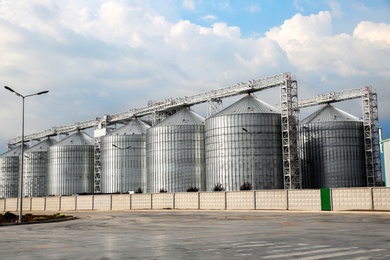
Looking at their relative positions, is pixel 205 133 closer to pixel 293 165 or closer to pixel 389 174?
pixel 293 165

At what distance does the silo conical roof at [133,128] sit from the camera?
113 metres

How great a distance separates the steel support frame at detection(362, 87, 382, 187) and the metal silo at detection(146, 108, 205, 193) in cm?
3040

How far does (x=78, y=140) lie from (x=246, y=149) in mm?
54059

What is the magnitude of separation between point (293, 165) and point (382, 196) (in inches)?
1432

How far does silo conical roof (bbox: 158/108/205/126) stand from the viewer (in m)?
99.4

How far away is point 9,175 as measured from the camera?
14162 cm

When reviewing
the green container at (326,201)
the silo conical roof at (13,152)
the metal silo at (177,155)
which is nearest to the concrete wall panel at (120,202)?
the metal silo at (177,155)

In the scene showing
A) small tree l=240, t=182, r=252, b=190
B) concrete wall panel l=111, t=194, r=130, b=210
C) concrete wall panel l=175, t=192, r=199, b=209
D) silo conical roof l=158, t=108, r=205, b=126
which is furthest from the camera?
silo conical roof l=158, t=108, r=205, b=126

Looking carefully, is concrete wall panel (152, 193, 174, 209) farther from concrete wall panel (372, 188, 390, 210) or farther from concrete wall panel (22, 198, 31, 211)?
concrete wall panel (372, 188, 390, 210)

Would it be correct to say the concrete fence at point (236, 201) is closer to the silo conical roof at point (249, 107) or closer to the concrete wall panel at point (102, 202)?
the concrete wall panel at point (102, 202)

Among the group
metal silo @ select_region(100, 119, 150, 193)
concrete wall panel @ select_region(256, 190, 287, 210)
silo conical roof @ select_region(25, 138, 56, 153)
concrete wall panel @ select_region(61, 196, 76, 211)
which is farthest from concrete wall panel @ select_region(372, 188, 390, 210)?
silo conical roof @ select_region(25, 138, 56, 153)

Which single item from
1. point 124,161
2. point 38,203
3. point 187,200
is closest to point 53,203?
point 38,203

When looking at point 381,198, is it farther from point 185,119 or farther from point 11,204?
point 11,204

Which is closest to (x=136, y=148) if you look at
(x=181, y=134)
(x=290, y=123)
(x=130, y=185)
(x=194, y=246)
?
(x=130, y=185)
